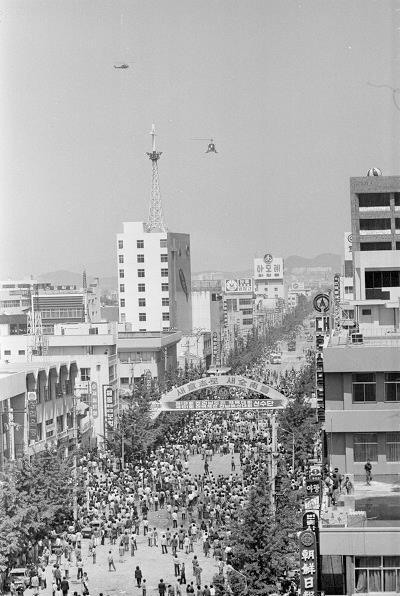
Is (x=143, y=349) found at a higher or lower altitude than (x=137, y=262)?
lower

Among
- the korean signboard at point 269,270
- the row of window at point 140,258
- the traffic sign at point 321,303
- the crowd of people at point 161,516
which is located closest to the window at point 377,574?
the crowd of people at point 161,516

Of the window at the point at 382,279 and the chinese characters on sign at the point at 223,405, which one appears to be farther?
the window at the point at 382,279

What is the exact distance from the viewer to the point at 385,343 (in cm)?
1534

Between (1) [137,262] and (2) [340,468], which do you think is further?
(1) [137,262]

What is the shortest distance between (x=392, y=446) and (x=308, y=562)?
4.02 m

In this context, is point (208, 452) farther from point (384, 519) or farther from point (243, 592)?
point (384, 519)

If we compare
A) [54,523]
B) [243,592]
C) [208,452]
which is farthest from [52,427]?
[243,592]

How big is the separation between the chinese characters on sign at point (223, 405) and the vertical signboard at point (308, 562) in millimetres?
13382

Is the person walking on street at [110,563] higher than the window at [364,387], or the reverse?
the window at [364,387]

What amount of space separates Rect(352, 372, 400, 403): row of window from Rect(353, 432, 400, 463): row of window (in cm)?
41

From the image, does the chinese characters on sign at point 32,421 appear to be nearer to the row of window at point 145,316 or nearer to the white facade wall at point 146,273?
the white facade wall at point 146,273

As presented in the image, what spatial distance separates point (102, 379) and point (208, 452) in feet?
29.8

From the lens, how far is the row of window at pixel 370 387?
14.5 meters

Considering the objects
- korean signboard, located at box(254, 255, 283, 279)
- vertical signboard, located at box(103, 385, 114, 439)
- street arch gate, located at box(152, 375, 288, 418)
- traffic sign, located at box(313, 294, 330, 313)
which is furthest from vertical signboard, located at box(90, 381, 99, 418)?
korean signboard, located at box(254, 255, 283, 279)
